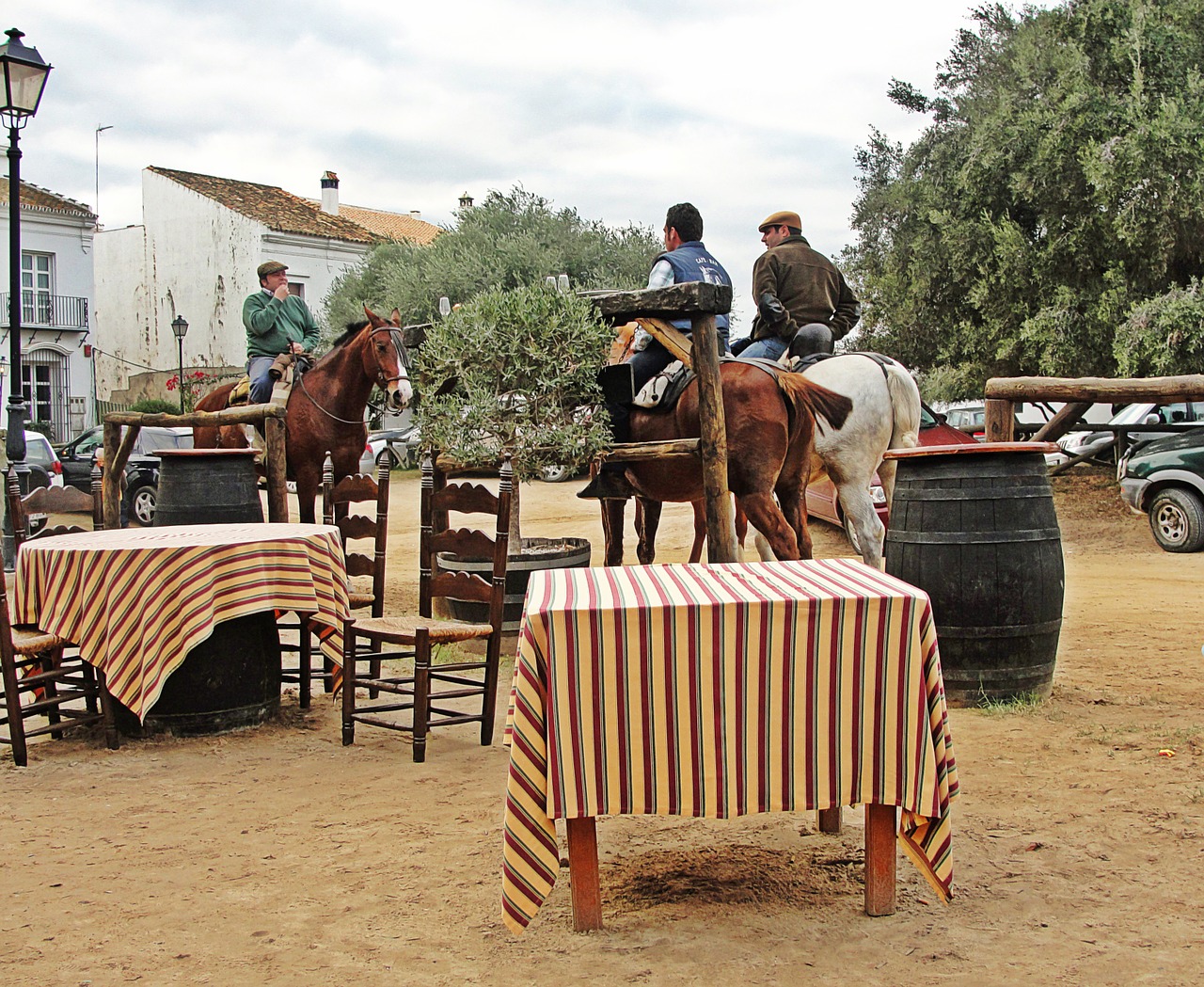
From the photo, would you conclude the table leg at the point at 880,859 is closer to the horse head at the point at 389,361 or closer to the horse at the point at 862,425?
the horse at the point at 862,425

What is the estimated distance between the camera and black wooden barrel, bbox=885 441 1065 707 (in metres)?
5.54

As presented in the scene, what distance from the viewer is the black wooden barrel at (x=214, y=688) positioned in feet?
18.6

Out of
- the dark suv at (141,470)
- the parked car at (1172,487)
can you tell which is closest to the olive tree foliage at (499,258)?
the dark suv at (141,470)

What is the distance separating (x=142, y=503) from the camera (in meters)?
18.2

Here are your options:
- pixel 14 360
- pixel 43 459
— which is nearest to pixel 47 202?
pixel 43 459

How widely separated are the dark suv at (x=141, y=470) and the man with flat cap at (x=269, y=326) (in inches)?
254

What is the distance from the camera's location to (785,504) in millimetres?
8141

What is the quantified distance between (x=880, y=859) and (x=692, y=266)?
4.86 m

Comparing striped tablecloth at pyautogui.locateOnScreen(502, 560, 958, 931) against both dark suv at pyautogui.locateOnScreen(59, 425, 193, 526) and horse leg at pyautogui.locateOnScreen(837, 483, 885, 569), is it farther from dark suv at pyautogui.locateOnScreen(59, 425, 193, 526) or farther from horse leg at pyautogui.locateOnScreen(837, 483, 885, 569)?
dark suv at pyautogui.locateOnScreen(59, 425, 193, 526)

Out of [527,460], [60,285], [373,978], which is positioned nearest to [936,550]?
[527,460]

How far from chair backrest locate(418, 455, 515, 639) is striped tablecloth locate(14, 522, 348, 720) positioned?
0.60 metres

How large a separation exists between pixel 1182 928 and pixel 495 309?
16.3 ft

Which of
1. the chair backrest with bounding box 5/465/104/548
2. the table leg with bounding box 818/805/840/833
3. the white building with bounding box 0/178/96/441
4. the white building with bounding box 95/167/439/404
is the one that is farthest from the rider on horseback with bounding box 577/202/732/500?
the white building with bounding box 0/178/96/441

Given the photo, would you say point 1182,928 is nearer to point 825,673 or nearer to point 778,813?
point 825,673
